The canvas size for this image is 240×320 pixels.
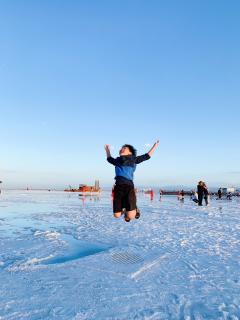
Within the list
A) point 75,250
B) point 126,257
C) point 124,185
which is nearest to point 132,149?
point 124,185

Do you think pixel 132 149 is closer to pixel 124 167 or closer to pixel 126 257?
pixel 124 167

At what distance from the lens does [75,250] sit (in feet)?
27.7

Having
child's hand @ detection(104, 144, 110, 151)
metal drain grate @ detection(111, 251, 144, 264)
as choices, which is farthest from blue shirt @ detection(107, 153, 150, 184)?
metal drain grate @ detection(111, 251, 144, 264)

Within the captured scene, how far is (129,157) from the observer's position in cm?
589

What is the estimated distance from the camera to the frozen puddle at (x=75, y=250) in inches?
290

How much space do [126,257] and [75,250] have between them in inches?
60.1

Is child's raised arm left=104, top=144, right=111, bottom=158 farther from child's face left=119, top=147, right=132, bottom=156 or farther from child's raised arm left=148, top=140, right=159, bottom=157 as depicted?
child's raised arm left=148, top=140, right=159, bottom=157

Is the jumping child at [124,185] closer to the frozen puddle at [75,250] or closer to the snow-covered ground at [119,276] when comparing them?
the snow-covered ground at [119,276]

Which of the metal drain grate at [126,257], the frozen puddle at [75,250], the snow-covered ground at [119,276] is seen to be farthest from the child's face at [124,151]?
the frozen puddle at [75,250]

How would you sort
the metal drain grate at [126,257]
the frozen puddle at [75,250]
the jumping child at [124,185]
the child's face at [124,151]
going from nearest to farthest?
1. the jumping child at [124,185]
2. the child's face at [124,151]
3. the metal drain grate at [126,257]
4. the frozen puddle at [75,250]

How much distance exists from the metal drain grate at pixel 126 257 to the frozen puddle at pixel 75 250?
0.62m

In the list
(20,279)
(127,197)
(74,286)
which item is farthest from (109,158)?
(20,279)

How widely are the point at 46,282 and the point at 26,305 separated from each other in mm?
1058

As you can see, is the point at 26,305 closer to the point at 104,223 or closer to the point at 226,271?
the point at 226,271
